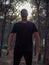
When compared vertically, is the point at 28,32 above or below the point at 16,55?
above

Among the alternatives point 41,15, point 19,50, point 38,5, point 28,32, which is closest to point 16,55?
point 19,50

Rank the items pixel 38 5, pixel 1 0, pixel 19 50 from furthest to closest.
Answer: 1. pixel 1 0
2. pixel 38 5
3. pixel 19 50

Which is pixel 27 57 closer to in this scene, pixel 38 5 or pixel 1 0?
pixel 38 5

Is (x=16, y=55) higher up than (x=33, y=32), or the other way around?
(x=33, y=32)

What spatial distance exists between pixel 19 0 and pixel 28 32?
26976 millimetres

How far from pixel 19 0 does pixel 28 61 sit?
27035mm

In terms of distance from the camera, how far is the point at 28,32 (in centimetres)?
619

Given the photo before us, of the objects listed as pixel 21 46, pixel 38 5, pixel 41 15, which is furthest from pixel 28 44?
pixel 41 15

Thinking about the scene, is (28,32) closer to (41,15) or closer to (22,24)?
(22,24)

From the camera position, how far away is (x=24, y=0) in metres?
33.3

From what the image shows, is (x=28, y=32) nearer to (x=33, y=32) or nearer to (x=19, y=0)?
(x=33, y=32)

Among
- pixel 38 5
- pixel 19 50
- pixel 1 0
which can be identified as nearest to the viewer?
pixel 19 50

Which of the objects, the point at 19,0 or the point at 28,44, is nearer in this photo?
the point at 28,44

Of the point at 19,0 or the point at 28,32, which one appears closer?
the point at 28,32
